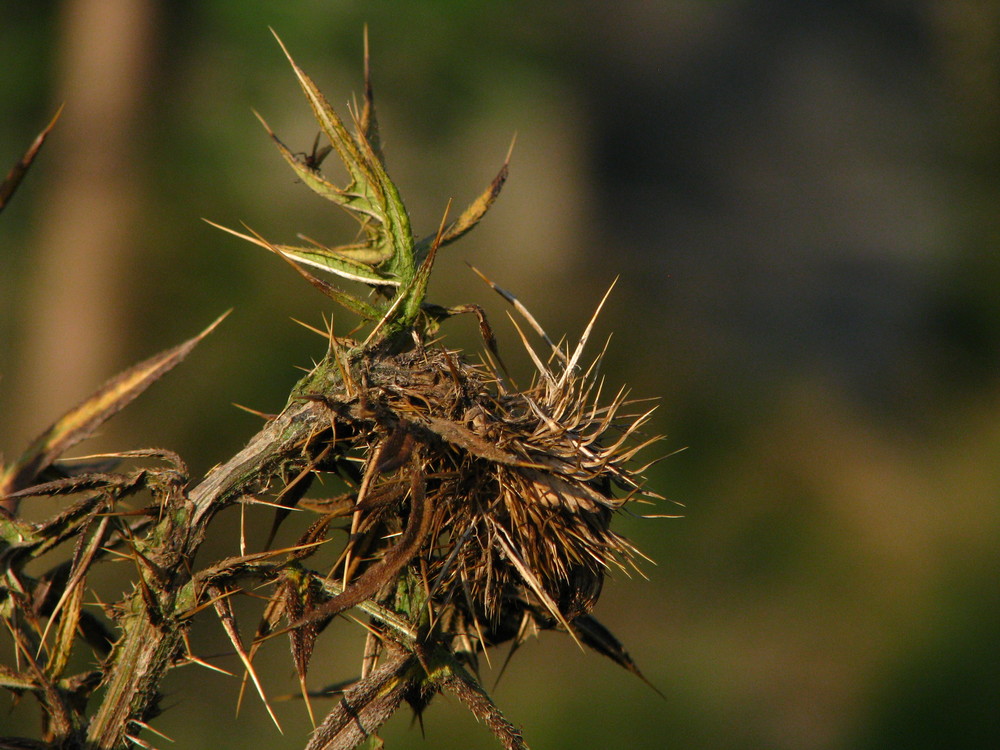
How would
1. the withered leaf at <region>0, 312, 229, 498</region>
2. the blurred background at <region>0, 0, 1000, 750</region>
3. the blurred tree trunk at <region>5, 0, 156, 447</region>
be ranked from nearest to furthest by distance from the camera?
the withered leaf at <region>0, 312, 229, 498</region>
the blurred background at <region>0, 0, 1000, 750</region>
the blurred tree trunk at <region>5, 0, 156, 447</region>

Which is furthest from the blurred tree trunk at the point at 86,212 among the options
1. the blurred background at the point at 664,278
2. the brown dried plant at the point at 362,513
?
the brown dried plant at the point at 362,513

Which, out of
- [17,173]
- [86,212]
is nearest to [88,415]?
[17,173]

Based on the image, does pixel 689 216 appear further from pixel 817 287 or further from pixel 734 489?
pixel 734 489

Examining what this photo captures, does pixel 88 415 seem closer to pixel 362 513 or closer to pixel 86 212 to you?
pixel 362 513

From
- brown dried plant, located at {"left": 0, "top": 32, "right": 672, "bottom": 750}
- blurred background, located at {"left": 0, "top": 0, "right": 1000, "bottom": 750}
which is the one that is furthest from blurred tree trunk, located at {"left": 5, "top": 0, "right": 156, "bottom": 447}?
brown dried plant, located at {"left": 0, "top": 32, "right": 672, "bottom": 750}

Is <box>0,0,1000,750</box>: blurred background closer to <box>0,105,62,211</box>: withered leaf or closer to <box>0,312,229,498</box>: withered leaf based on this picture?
<box>0,312,229,498</box>: withered leaf

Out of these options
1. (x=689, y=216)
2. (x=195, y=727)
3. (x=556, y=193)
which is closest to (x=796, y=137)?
(x=689, y=216)
